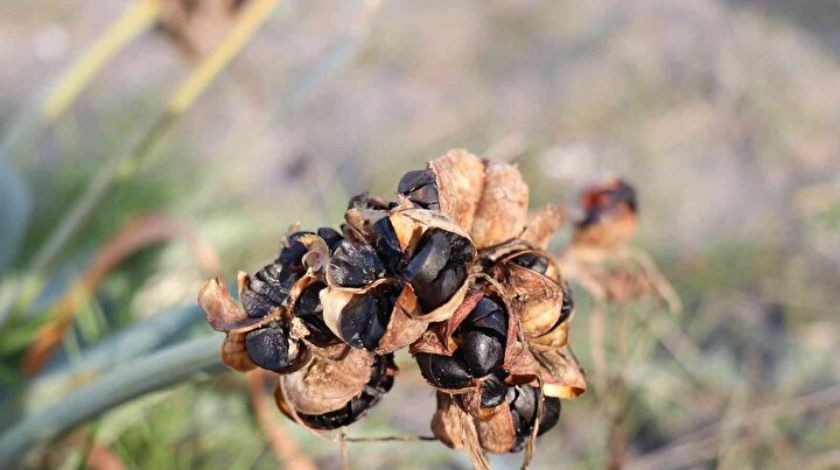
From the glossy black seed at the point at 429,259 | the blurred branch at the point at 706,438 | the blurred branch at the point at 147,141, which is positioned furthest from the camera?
the blurred branch at the point at 706,438

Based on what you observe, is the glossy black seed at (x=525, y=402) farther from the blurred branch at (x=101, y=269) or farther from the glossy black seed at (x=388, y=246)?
the blurred branch at (x=101, y=269)

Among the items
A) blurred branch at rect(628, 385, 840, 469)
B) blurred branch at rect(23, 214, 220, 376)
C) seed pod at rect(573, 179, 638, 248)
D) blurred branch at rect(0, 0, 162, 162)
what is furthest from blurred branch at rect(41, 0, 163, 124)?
blurred branch at rect(628, 385, 840, 469)

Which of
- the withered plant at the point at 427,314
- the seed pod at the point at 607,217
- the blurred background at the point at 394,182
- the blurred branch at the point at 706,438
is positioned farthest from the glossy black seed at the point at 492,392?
the blurred branch at the point at 706,438

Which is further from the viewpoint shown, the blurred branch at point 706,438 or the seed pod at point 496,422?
the blurred branch at point 706,438

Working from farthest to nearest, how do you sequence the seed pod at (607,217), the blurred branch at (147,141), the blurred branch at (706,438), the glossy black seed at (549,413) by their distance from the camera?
the blurred branch at (706,438) → the blurred branch at (147,141) → the seed pod at (607,217) → the glossy black seed at (549,413)

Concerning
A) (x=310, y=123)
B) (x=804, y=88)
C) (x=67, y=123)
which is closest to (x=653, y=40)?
(x=804, y=88)

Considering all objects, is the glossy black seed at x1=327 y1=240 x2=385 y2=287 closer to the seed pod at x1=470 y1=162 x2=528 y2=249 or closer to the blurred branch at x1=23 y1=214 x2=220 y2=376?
the seed pod at x1=470 y1=162 x2=528 y2=249
